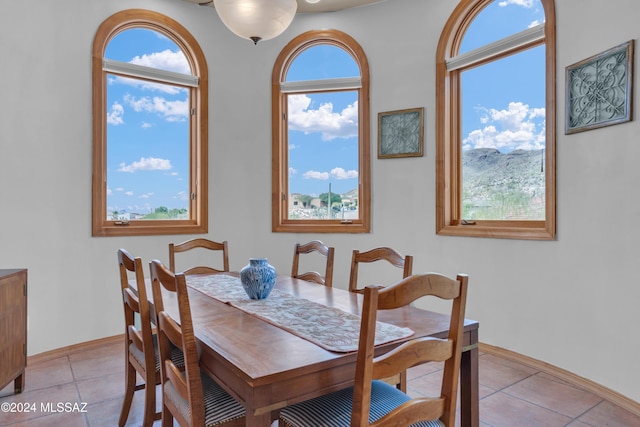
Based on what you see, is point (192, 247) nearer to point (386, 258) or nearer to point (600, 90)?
point (386, 258)

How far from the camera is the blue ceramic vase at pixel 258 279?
6.11 ft

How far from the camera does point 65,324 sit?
307cm

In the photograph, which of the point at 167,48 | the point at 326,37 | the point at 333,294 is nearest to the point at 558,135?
the point at 333,294

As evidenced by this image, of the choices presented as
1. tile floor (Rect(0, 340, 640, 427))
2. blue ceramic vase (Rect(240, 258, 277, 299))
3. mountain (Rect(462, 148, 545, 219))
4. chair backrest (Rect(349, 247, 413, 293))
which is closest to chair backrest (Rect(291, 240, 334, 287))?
chair backrest (Rect(349, 247, 413, 293))

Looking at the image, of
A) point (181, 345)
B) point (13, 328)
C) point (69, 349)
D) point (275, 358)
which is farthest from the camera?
point (69, 349)

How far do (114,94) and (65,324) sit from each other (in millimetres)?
1919

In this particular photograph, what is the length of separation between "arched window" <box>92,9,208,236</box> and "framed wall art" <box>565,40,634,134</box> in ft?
9.59

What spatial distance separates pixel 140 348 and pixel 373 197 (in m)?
2.43

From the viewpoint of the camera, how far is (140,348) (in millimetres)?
1844

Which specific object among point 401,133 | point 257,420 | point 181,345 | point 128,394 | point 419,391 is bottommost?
point 419,391

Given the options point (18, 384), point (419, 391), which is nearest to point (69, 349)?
point (18, 384)

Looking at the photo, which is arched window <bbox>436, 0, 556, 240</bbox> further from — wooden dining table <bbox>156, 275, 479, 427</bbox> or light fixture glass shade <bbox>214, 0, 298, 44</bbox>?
light fixture glass shade <bbox>214, 0, 298, 44</bbox>

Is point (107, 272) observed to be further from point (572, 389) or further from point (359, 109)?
point (572, 389)

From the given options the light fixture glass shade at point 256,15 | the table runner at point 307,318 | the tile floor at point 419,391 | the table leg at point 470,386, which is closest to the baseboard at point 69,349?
the tile floor at point 419,391
